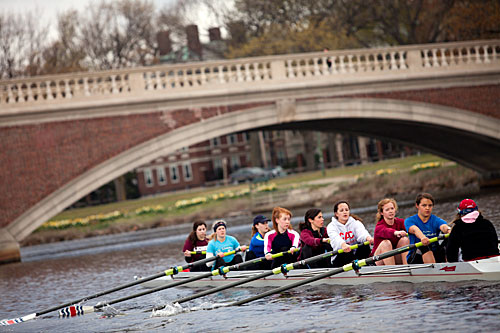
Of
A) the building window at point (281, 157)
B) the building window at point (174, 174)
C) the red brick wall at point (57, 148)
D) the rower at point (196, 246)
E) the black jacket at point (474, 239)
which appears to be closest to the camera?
the black jacket at point (474, 239)

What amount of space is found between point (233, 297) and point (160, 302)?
144 centimetres

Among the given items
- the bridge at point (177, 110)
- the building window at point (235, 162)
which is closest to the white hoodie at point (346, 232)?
the bridge at point (177, 110)

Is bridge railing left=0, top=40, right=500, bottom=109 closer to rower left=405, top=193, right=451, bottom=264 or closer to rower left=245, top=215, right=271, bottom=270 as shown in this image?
rower left=245, top=215, right=271, bottom=270

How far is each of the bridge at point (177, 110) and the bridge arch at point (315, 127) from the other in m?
0.03

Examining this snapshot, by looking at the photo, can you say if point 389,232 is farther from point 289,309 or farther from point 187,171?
point 187,171

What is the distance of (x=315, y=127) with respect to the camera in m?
30.4

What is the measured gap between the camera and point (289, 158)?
71750 mm

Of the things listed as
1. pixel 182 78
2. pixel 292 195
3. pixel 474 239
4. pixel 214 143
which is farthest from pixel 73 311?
pixel 214 143

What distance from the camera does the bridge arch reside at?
23.9 m

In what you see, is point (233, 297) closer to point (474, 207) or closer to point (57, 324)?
point (57, 324)

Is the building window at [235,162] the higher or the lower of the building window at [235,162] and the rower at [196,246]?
the higher

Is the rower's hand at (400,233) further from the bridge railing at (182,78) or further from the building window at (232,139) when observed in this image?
the building window at (232,139)

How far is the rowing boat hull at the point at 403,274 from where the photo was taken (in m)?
11.2

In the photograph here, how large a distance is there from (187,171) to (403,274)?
5796 cm
